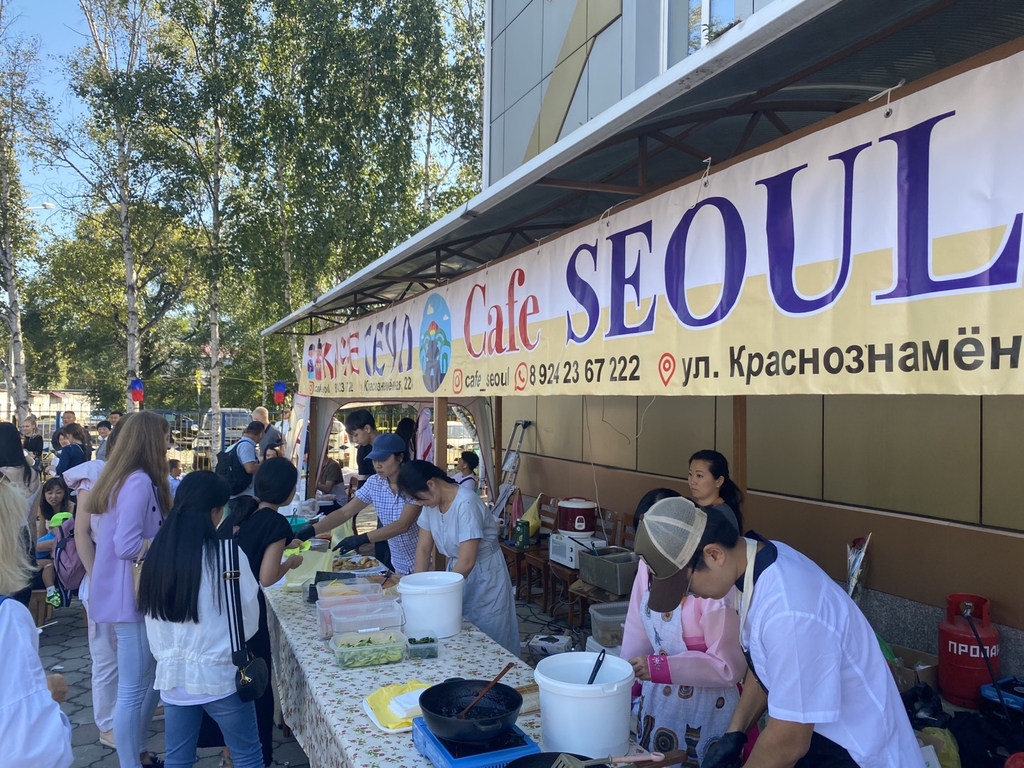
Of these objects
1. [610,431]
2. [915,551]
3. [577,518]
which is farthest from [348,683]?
[610,431]

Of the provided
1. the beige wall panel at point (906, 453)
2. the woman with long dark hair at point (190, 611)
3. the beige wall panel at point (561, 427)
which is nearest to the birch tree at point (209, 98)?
the beige wall panel at point (561, 427)

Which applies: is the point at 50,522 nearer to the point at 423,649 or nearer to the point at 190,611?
the point at 190,611

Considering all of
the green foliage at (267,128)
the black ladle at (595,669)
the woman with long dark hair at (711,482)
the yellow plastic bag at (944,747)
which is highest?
the green foliage at (267,128)

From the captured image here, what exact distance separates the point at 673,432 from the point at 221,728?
16.8 ft

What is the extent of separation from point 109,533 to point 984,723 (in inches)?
171

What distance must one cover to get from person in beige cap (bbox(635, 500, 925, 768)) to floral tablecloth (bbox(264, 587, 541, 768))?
82 centimetres

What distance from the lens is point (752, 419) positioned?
5891 mm

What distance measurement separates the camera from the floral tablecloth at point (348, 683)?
2105 mm

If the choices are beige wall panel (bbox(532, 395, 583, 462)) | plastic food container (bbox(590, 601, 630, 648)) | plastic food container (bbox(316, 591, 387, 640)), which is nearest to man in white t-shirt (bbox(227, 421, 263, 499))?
beige wall panel (bbox(532, 395, 583, 462))

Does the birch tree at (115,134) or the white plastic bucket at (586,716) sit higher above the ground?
the birch tree at (115,134)

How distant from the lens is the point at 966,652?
3914mm

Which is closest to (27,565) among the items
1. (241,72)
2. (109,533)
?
(109,533)

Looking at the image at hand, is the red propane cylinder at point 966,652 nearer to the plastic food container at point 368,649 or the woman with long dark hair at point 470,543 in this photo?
the woman with long dark hair at point 470,543

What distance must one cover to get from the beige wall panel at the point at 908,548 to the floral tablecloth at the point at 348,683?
2.36 meters
